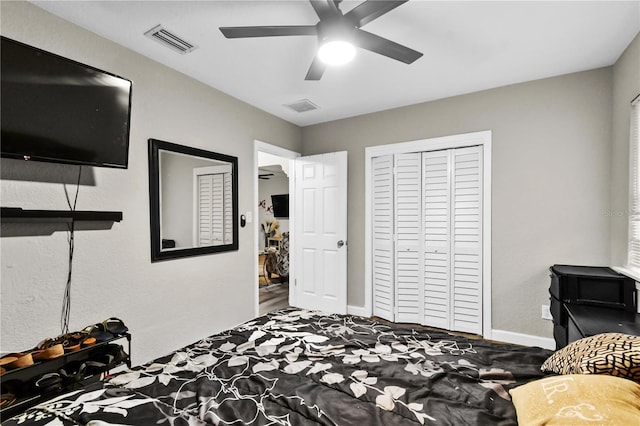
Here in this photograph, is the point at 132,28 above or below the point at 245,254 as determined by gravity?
above

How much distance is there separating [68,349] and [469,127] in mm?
3821

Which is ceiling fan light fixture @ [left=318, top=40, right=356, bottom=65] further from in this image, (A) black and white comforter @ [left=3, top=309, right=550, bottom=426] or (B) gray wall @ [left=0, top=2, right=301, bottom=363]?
(A) black and white comforter @ [left=3, top=309, right=550, bottom=426]

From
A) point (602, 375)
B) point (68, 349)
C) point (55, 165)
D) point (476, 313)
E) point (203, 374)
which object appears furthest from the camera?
point (476, 313)

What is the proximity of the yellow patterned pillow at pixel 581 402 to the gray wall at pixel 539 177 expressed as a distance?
93.0 inches

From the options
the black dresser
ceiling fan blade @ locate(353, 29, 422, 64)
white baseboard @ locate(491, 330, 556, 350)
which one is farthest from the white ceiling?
white baseboard @ locate(491, 330, 556, 350)

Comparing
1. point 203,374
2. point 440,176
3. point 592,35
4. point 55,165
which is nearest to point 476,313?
point 440,176

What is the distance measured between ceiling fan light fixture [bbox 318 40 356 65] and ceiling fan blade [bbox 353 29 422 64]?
63 millimetres

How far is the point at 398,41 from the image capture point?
2.39 m

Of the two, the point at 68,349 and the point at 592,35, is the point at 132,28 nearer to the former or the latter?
the point at 68,349

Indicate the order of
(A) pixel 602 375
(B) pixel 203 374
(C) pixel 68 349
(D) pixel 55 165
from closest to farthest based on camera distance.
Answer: (A) pixel 602 375 → (B) pixel 203 374 → (C) pixel 68 349 → (D) pixel 55 165

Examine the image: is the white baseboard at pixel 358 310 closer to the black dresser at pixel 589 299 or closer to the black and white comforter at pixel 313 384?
the black dresser at pixel 589 299

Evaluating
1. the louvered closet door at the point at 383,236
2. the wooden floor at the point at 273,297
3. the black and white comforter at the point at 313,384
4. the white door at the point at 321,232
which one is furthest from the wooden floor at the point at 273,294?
the black and white comforter at the point at 313,384

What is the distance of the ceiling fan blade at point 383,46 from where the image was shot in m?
1.81

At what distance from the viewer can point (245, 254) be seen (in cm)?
353
